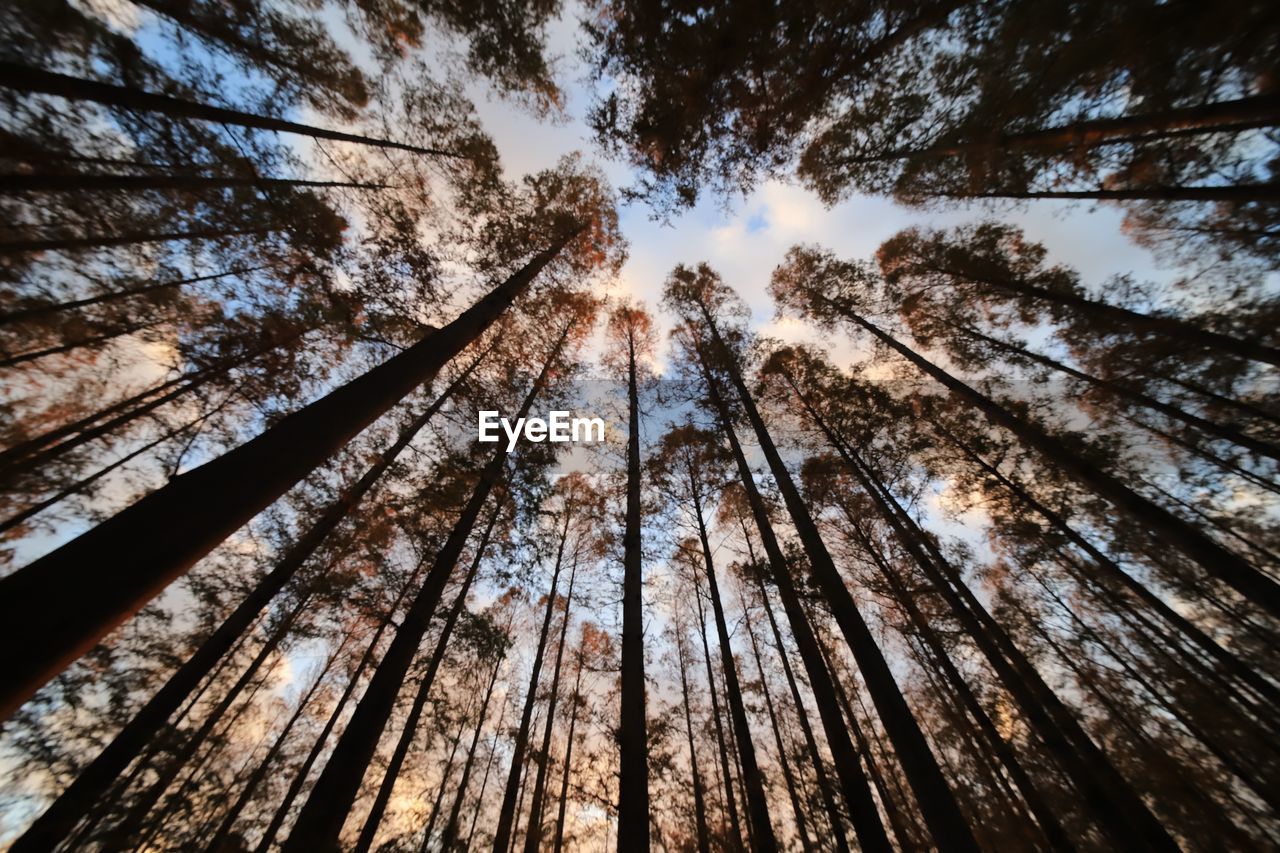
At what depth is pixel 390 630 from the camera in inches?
338

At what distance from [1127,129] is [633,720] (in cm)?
851

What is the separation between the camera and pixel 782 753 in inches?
375

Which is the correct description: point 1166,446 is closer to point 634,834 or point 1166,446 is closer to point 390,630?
point 634,834

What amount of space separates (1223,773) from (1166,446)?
786cm

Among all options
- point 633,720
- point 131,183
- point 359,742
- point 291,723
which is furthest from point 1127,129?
point 291,723

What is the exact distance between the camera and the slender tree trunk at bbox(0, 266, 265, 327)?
5988 millimetres

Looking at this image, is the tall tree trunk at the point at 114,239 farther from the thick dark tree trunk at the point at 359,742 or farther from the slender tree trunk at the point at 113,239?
the thick dark tree trunk at the point at 359,742

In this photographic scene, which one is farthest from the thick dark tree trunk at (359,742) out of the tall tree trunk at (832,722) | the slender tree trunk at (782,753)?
the slender tree trunk at (782,753)

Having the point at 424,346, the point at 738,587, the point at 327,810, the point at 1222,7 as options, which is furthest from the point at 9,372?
the point at 1222,7

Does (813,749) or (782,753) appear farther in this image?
(782,753)

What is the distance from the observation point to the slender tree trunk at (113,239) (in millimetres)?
5363

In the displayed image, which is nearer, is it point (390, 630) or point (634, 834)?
point (634, 834)

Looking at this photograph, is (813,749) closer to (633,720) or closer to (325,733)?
(633,720)

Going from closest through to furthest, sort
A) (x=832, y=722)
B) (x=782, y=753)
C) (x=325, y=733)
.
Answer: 1. (x=832, y=722)
2. (x=325, y=733)
3. (x=782, y=753)
